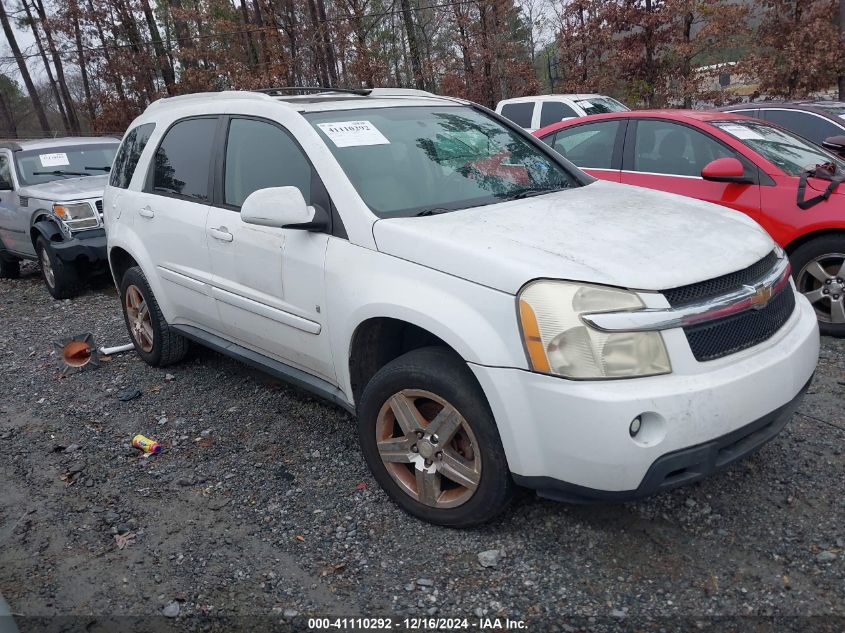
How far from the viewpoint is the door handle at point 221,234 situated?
3773mm

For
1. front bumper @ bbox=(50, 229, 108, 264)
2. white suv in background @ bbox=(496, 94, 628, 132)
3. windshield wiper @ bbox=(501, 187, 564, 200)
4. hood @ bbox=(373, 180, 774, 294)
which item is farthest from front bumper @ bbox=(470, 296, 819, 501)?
white suv in background @ bbox=(496, 94, 628, 132)

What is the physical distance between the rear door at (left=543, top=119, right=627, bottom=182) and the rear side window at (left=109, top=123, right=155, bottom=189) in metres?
3.59

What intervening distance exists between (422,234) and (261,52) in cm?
2213

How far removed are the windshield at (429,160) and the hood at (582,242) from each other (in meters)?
0.19

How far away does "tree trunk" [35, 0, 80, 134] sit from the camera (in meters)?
26.4

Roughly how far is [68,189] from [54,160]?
105 centimetres

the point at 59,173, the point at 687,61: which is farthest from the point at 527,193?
the point at 687,61

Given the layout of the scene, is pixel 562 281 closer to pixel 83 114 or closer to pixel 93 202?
pixel 93 202

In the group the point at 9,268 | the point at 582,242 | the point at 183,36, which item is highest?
the point at 183,36

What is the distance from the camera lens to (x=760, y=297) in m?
2.71

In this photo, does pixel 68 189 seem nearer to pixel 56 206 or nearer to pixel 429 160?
pixel 56 206

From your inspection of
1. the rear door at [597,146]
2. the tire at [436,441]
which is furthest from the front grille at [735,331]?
the rear door at [597,146]

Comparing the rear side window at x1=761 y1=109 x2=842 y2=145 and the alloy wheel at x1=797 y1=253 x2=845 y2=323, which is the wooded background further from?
the alloy wheel at x1=797 y1=253 x2=845 y2=323

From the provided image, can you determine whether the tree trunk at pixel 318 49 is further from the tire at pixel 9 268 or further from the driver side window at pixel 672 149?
the driver side window at pixel 672 149
